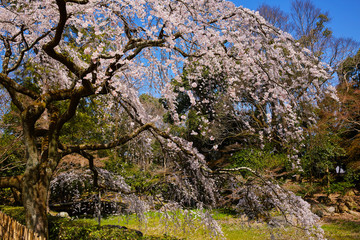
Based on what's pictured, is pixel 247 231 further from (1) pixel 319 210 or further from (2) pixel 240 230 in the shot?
(1) pixel 319 210

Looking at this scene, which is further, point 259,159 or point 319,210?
point 259,159

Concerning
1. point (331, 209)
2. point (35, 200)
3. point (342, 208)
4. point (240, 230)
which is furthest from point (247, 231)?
point (35, 200)

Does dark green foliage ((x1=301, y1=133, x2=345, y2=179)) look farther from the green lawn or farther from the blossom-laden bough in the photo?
the blossom-laden bough

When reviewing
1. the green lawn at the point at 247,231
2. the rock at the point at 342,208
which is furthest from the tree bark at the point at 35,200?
the rock at the point at 342,208

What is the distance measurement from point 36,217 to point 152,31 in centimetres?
320

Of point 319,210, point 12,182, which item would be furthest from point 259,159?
point 12,182

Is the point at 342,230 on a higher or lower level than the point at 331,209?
lower

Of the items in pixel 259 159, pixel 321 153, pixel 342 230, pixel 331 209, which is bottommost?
pixel 342 230

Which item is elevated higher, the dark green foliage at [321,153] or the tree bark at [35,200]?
the dark green foliage at [321,153]

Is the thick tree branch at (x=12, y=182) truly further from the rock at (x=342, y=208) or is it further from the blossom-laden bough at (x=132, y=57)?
the rock at (x=342, y=208)

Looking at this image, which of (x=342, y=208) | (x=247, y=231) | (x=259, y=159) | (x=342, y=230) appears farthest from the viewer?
(x=259, y=159)

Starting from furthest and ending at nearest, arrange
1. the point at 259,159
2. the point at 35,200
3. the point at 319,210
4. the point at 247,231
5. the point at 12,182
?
the point at 259,159 → the point at 319,210 → the point at 247,231 → the point at 12,182 → the point at 35,200

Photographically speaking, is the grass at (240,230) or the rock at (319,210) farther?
the rock at (319,210)

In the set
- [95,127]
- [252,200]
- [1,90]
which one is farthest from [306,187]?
[1,90]
